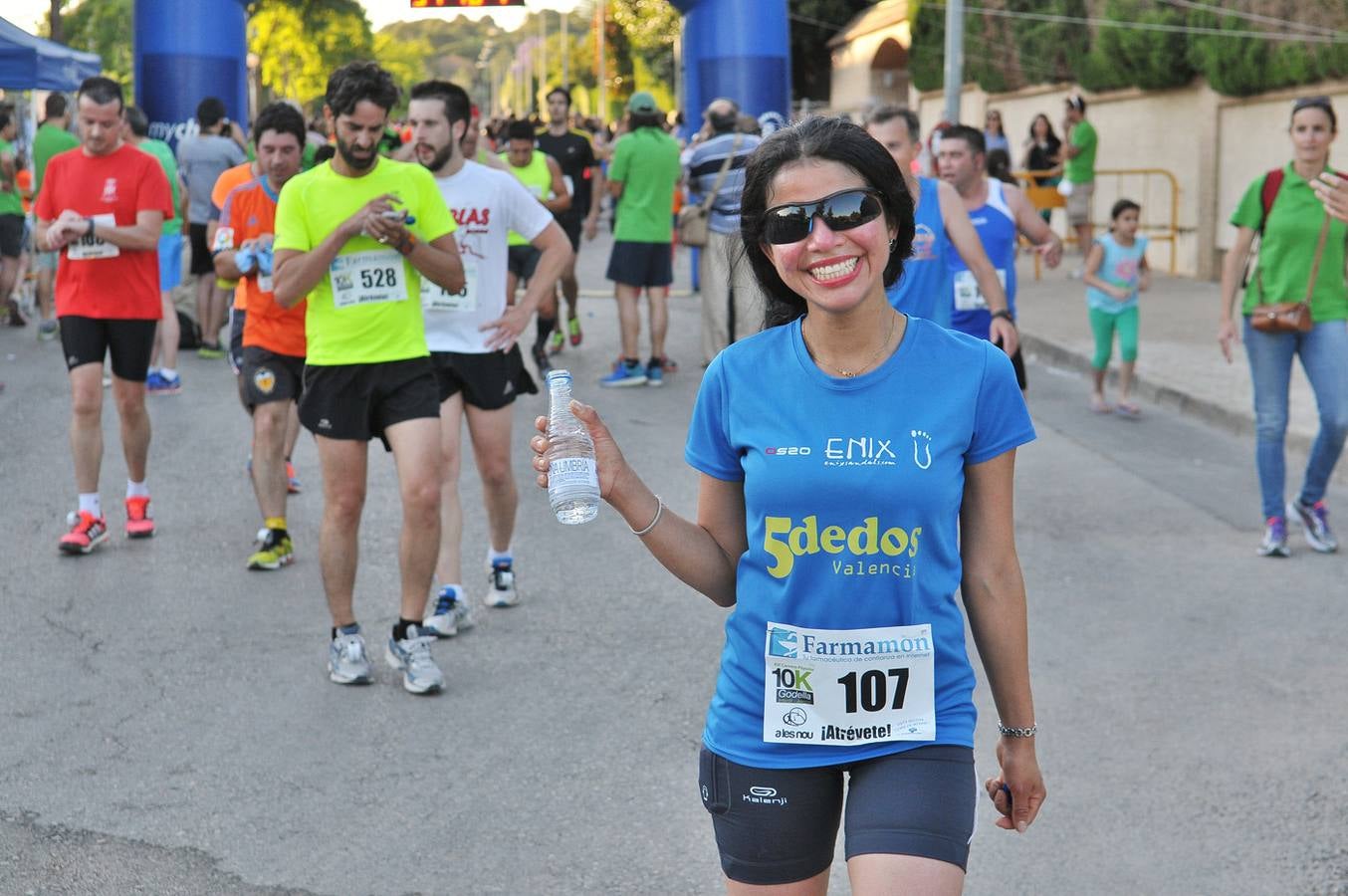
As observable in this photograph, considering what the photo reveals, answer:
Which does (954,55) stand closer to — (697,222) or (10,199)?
(697,222)

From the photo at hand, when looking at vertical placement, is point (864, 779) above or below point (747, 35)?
below

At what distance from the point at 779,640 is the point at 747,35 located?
16665mm

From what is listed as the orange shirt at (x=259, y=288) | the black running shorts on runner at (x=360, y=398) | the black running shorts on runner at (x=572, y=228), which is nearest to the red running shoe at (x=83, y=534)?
the orange shirt at (x=259, y=288)

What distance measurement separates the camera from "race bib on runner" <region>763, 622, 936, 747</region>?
2.86 m

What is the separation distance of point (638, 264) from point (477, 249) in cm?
707

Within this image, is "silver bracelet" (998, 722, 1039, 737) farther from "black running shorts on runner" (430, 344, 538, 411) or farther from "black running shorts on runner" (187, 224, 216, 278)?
"black running shorts on runner" (187, 224, 216, 278)

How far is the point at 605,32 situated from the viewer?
265ft

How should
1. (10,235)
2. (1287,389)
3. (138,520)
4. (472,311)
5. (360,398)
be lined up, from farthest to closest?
(10,235) → (138,520) → (1287,389) → (472,311) → (360,398)

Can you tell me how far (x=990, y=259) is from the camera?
27.2 feet

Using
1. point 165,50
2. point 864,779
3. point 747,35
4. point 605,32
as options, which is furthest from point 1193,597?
point 605,32

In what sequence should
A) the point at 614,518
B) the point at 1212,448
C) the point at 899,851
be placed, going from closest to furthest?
the point at 899,851 → the point at 614,518 → the point at 1212,448

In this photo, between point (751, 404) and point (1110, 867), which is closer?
point (751, 404)

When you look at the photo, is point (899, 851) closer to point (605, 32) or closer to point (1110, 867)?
point (1110, 867)

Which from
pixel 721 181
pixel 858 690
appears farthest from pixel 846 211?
pixel 721 181
